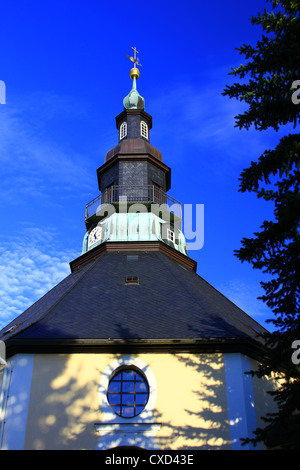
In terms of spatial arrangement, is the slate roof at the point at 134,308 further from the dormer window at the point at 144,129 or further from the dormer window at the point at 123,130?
the dormer window at the point at 144,129

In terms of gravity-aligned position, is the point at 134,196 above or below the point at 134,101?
below

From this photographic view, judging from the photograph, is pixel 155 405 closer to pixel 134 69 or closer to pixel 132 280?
pixel 132 280

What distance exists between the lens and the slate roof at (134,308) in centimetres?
1284

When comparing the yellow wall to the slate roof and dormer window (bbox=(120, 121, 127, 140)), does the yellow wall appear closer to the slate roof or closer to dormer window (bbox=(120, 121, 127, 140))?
the slate roof

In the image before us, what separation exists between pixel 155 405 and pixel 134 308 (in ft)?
9.71

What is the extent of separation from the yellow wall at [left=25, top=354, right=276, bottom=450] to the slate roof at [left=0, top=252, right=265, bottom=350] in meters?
0.55

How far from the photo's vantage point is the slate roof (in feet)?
42.1

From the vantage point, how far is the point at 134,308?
46.5 ft

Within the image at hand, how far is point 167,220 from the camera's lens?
68.1 feet

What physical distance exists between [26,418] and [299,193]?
284 inches

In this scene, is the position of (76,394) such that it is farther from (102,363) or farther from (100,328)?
(100,328)

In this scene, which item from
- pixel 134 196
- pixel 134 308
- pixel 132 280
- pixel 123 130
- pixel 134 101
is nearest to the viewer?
pixel 134 308

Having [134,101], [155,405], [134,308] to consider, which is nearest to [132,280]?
[134,308]

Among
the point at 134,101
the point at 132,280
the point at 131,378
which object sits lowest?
the point at 131,378
